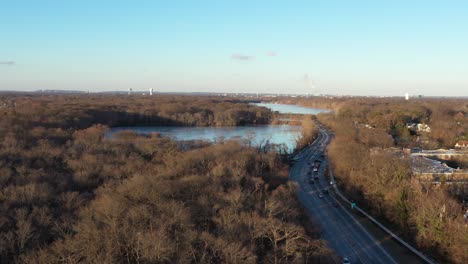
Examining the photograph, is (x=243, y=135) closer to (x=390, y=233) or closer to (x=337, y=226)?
(x=337, y=226)

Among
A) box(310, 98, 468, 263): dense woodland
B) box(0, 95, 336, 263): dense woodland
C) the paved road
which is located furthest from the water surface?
box(0, 95, 336, 263): dense woodland

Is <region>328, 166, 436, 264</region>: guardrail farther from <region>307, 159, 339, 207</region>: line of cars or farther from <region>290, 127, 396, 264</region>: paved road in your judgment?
<region>307, 159, 339, 207</region>: line of cars

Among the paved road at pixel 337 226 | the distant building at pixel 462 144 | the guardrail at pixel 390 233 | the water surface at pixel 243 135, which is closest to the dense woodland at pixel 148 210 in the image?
the paved road at pixel 337 226

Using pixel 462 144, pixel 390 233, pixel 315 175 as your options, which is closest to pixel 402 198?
pixel 390 233

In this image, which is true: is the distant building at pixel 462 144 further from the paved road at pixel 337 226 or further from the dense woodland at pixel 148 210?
the dense woodland at pixel 148 210

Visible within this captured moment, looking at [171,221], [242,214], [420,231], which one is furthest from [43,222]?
[420,231]

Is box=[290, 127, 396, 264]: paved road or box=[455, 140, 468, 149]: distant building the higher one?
box=[455, 140, 468, 149]: distant building
